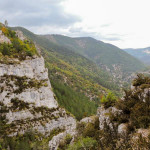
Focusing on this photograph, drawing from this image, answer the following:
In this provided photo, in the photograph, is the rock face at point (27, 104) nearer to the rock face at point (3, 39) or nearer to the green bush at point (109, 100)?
the rock face at point (3, 39)

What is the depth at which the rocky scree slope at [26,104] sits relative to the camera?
159 feet

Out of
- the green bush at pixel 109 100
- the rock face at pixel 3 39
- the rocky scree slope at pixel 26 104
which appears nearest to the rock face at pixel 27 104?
the rocky scree slope at pixel 26 104

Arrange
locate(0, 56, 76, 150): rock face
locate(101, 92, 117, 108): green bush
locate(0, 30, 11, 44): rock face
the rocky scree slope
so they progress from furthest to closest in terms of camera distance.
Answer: locate(0, 30, 11, 44): rock face → locate(0, 56, 76, 150): rock face → the rocky scree slope → locate(101, 92, 117, 108): green bush

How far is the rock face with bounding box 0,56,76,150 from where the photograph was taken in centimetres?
4938

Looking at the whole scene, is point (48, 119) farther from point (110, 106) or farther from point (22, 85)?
point (110, 106)

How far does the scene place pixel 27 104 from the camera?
2157 inches

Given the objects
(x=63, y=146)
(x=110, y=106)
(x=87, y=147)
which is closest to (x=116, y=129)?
(x=87, y=147)

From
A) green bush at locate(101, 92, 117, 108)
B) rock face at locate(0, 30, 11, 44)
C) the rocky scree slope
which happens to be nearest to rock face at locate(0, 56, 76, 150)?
the rocky scree slope

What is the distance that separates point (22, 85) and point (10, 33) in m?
48.8

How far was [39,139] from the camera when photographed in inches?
1956

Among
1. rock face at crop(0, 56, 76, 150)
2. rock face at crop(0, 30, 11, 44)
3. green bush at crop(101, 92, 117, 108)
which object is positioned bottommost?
rock face at crop(0, 56, 76, 150)

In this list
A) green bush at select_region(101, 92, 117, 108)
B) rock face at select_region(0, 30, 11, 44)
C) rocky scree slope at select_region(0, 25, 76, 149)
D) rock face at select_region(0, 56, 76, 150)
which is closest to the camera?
green bush at select_region(101, 92, 117, 108)

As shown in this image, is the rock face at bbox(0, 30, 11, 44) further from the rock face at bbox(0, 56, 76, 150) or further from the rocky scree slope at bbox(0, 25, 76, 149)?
the rock face at bbox(0, 56, 76, 150)

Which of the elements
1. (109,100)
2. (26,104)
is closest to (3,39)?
(26,104)
